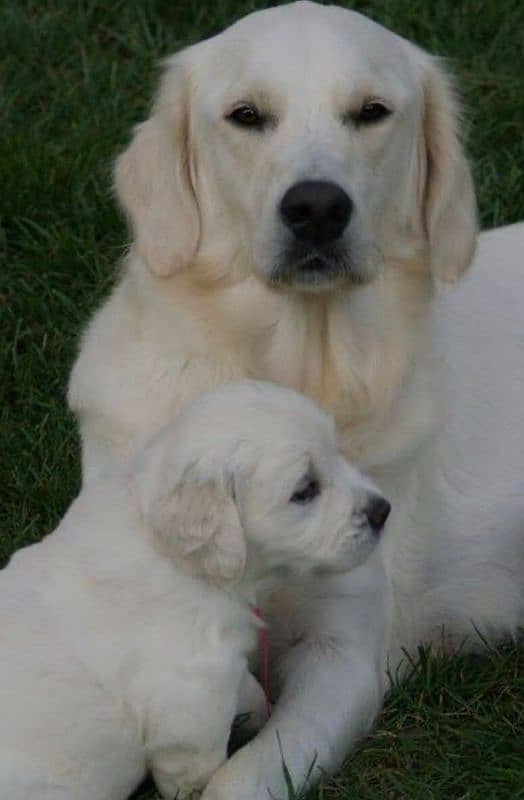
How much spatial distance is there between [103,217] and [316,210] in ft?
8.04

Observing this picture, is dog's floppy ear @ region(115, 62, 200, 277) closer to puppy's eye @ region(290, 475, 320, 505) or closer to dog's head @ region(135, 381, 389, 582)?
dog's head @ region(135, 381, 389, 582)

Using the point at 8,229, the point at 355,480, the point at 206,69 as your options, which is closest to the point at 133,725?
the point at 355,480

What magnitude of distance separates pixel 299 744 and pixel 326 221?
47.2 inches

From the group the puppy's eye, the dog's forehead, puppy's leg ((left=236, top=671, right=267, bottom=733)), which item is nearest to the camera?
the puppy's eye

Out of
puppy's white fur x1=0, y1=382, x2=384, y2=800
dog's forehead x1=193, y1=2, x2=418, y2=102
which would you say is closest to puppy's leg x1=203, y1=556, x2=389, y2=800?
puppy's white fur x1=0, y1=382, x2=384, y2=800

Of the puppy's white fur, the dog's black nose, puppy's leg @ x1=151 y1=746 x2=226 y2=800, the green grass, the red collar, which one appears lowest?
the green grass

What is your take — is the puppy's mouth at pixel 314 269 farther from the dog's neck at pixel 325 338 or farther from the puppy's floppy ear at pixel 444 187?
the puppy's floppy ear at pixel 444 187

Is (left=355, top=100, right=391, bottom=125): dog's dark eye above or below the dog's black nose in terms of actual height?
above

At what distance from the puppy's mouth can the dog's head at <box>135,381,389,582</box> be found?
448 millimetres

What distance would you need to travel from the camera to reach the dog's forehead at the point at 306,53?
4.66 meters

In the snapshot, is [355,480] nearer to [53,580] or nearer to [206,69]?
[53,580]

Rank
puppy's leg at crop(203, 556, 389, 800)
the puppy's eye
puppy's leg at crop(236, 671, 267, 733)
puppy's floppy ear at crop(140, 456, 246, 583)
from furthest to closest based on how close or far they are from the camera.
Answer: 1. puppy's leg at crop(236, 671, 267, 733)
2. puppy's leg at crop(203, 556, 389, 800)
3. the puppy's eye
4. puppy's floppy ear at crop(140, 456, 246, 583)

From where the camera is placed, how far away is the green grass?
14.9ft

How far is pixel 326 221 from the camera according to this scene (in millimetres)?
4539
